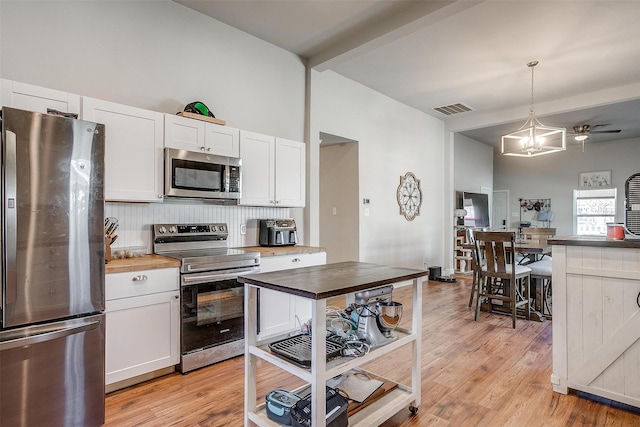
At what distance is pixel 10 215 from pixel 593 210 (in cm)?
1061

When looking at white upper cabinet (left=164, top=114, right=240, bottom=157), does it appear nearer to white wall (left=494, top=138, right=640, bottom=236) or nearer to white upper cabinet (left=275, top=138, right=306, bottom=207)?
white upper cabinet (left=275, top=138, right=306, bottom=207)

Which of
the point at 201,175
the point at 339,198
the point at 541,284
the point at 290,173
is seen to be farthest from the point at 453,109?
the point at 201,175

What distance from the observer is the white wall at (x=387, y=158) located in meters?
4.61

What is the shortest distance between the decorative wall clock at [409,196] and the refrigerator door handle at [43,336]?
4.71 meters

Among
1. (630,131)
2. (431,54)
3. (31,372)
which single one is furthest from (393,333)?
(630,131)

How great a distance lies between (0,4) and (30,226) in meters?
1.70

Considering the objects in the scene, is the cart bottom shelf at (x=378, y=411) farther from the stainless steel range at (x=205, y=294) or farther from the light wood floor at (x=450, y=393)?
the stainless steel range at (x=205, y=294)

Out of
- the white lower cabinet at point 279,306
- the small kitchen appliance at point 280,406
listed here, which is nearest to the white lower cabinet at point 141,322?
the white lower cabinet at point 279,306

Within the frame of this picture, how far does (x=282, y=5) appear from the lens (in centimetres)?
317

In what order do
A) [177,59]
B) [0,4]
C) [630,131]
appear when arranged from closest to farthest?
[0,4] → [177,59] → [630,131]

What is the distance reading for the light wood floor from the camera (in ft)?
6.56

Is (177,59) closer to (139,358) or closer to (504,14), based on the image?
(139,358)

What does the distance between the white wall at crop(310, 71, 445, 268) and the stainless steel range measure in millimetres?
1657

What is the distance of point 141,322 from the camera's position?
2.33 meters
